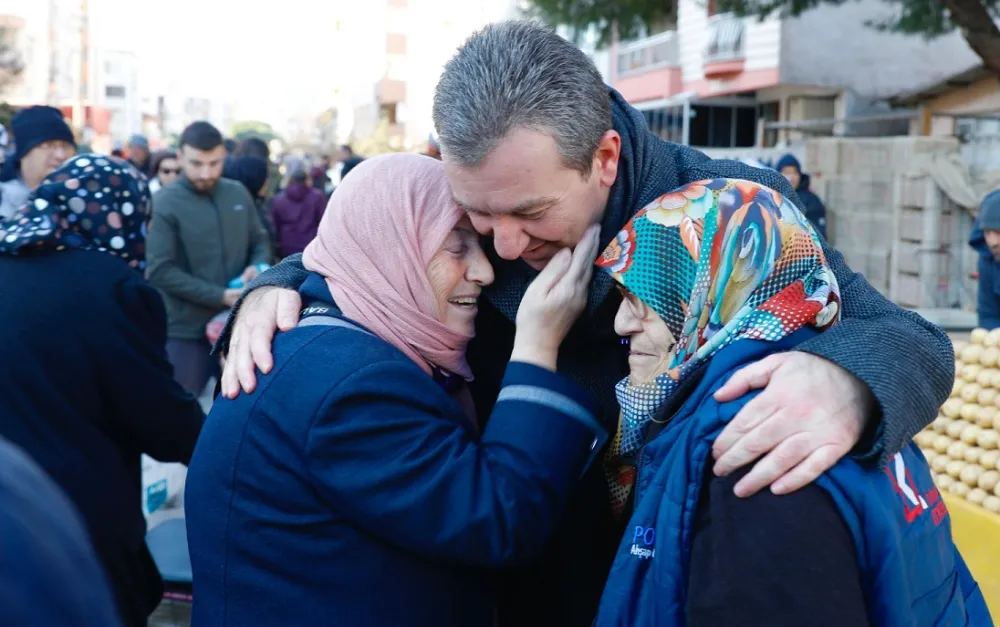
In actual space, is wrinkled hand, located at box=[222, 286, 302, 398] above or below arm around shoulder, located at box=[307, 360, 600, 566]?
above

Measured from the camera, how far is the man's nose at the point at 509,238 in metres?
1.93

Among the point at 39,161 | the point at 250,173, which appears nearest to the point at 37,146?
the point at 39,161

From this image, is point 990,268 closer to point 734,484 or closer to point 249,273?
point 249,273

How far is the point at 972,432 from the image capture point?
3.75 metres

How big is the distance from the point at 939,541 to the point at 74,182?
2708 mm

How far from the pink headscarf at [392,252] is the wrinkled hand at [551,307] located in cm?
18

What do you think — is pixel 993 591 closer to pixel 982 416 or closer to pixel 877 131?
pixel 982 416

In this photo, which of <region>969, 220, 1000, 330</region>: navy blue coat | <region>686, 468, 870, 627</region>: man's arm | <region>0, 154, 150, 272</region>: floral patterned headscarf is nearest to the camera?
<region>686, 468, 870, 627</region>: man's arm

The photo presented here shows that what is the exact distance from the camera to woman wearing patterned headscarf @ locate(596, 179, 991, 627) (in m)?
1.38

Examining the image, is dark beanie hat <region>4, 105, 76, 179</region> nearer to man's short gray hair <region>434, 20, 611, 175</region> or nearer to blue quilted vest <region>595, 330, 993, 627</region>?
man's short gray hair <region>434, 20, 611, 175</region>

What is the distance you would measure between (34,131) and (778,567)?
494 centimetres

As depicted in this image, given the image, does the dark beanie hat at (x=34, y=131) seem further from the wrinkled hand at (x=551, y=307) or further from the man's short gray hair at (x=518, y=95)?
the wrinkled hand at (x=551, y=307)

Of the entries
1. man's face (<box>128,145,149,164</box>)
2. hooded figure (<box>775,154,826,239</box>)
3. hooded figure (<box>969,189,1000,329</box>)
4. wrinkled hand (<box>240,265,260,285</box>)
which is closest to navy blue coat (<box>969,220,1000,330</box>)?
hooded figure (<box>969,189,1000,329</box>)

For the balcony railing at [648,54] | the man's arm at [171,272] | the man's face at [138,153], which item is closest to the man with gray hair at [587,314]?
the man's arm at [171,272]
